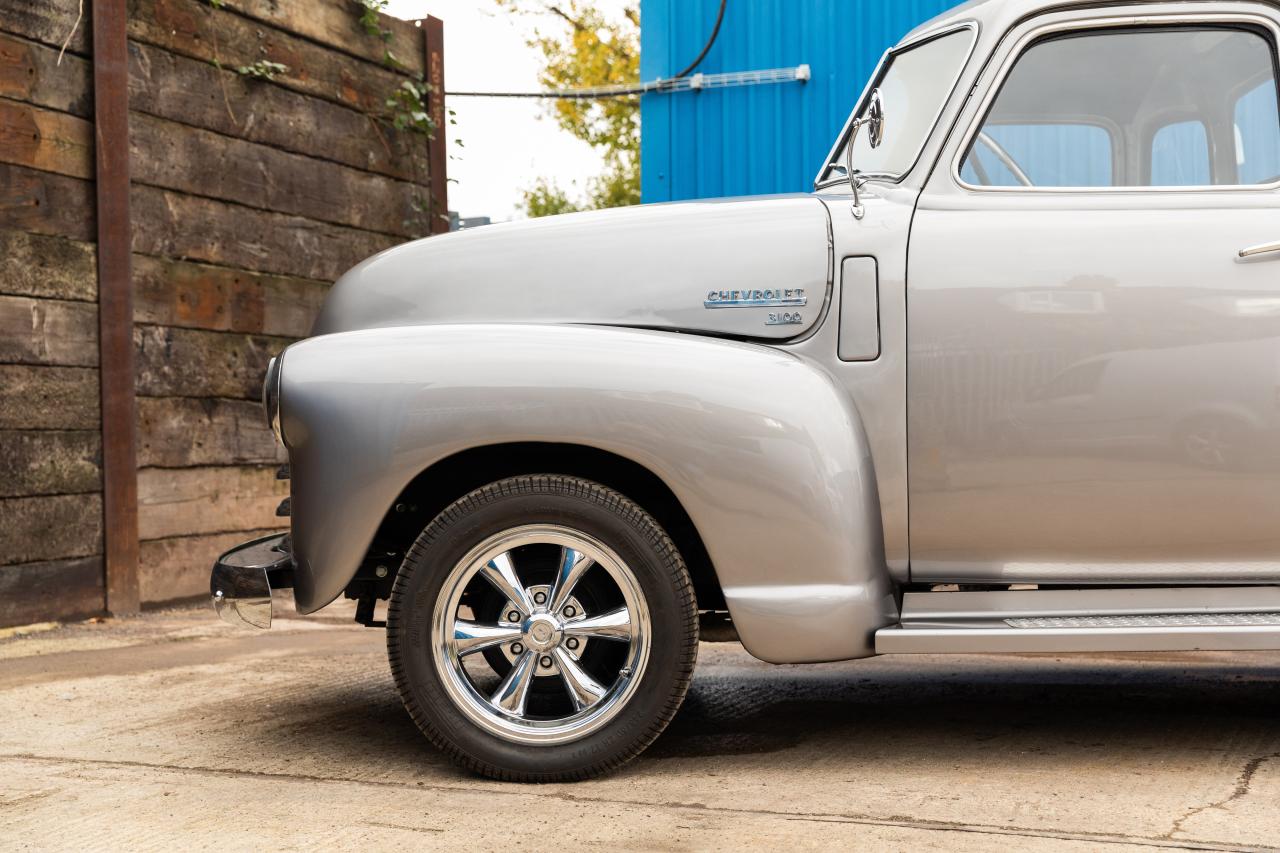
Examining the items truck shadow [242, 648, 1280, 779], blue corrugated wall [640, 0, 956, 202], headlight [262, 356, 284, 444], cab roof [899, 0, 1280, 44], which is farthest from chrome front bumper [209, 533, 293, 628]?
blue corrugated wall [640, 0, 956, 202]

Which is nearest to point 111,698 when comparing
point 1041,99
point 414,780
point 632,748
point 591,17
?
point 414,780

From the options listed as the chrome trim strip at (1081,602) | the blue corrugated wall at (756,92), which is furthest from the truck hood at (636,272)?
the blue corrugated wall at (756,92)

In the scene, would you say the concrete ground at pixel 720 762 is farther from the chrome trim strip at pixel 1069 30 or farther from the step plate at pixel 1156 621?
the chrome trim strip at pixel 1069 30

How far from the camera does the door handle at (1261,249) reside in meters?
3.66

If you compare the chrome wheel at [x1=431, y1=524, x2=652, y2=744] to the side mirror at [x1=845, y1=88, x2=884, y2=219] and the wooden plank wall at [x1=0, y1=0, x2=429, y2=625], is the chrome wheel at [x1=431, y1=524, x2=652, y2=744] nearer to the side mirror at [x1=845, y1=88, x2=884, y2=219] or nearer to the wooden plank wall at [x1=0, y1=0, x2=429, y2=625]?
the side mirror at [x1=845, y1=88, x2=884, y2=219]

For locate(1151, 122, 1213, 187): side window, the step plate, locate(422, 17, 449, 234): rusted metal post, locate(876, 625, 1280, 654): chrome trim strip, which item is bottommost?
locate(876, 625, 1280, 654): chrome trim strip

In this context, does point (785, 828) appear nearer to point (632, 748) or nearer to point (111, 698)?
point (632, 748)

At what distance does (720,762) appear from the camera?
381 centimetres

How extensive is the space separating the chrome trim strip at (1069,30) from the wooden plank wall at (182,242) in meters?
4.02

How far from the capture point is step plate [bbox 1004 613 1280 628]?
3586mm

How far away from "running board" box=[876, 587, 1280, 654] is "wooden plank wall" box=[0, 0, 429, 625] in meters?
3.99

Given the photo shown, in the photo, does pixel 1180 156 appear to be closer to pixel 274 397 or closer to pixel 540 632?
pixel 540 632

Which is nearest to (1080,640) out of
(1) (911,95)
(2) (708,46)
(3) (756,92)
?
(1) (911,95)

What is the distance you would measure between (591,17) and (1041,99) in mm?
25468
